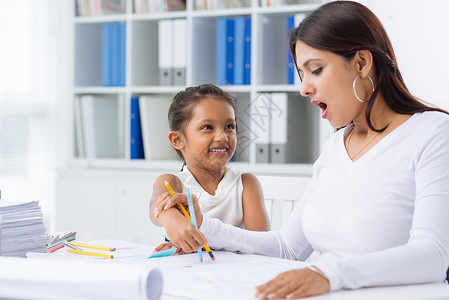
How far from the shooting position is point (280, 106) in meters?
2.82

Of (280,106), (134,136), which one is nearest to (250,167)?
(280,106)

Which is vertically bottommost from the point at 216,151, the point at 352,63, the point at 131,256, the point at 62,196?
the point at 62,196

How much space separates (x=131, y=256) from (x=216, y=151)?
468 mm

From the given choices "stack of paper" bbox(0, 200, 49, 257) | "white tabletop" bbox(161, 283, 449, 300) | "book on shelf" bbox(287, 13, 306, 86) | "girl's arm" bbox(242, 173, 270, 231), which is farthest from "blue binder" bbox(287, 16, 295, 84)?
"white tabletop" bbox(161, 283, 449, 300)

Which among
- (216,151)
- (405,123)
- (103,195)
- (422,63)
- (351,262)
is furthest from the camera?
(103,195)

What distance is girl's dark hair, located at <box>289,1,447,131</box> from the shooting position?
3.95 ft

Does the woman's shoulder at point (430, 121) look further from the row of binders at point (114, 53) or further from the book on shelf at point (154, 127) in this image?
the row of binders at point (114, 53)

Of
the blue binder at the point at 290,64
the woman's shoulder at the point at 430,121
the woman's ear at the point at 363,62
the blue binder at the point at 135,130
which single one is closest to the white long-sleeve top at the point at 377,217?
the woman's shoulder at the point at 430,121

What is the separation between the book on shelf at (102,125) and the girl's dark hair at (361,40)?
7.22ft

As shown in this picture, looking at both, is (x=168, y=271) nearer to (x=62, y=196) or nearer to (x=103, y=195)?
(x=103, y=195)

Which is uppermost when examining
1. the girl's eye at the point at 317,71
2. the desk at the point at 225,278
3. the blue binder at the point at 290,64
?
the blue binder at the point at 290,64

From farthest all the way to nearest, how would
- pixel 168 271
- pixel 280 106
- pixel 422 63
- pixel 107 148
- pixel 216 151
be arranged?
pixel 107 148, pixel 280 106, pixel 422 63, pixel 216 151, pixel 168 271

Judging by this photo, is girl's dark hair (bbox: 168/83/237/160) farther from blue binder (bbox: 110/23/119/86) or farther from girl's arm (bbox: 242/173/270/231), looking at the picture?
blue binder (bbox: 110/23/119/86)

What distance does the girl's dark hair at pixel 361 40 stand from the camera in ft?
3.95
